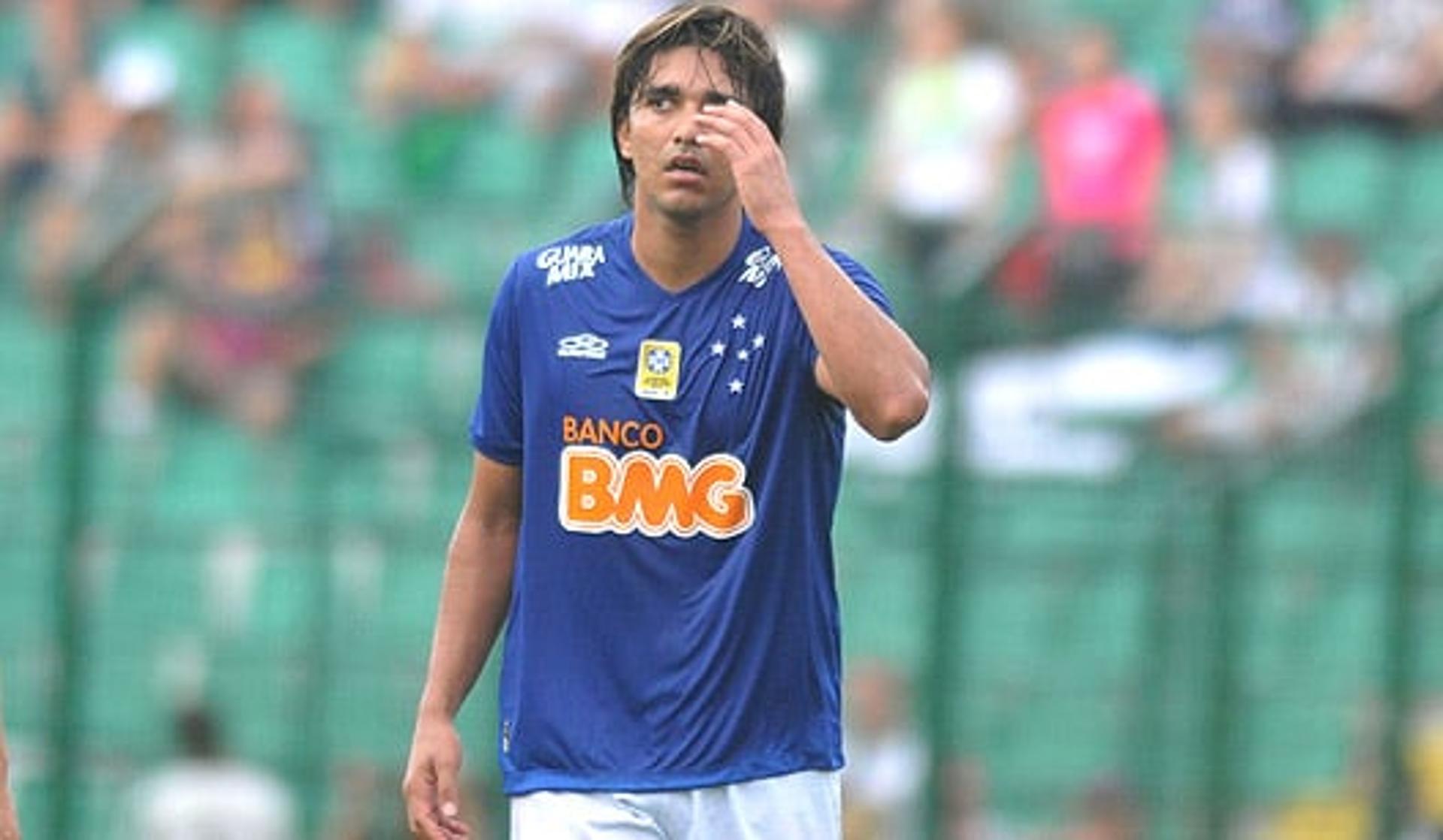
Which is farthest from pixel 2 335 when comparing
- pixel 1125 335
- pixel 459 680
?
pixel 459 680

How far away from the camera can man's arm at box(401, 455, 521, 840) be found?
244 inches

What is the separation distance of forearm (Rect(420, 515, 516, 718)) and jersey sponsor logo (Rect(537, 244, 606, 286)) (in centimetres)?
47

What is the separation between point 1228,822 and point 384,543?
2.68 m

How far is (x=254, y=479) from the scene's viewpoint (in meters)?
10.6

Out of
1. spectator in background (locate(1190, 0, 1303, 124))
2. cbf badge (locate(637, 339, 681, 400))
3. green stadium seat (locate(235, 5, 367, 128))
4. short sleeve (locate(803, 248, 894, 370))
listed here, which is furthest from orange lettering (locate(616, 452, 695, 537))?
green stadium seat (locate(235, 5, 367, 128))

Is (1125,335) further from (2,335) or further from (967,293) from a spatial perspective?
(2,335)

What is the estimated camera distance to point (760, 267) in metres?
6.02

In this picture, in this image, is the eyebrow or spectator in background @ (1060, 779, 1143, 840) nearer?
the eyebrow

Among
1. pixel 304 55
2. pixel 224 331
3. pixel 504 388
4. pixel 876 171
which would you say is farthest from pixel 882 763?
pixel 304 55

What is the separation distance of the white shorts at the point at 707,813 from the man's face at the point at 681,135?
99 cm

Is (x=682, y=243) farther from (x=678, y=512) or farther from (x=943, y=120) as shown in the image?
(x=943, y=120)

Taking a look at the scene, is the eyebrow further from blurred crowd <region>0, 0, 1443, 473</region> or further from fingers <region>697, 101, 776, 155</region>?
blurred crowd <region>0, 0, 1443, 473</region>

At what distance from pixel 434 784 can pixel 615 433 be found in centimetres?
70

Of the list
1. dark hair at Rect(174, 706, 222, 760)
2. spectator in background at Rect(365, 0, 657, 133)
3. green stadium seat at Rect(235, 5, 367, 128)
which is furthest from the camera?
green stadium seat at Rect(235, 5, 367, 128)
